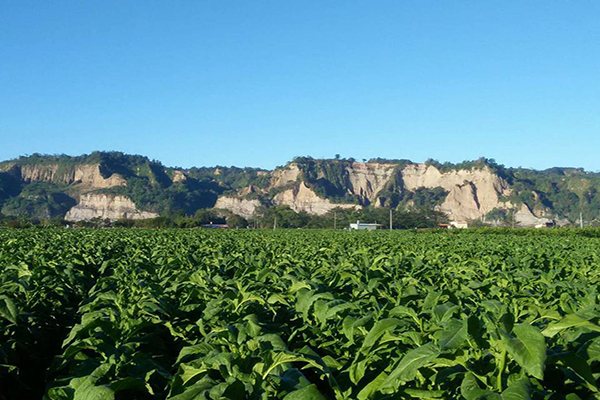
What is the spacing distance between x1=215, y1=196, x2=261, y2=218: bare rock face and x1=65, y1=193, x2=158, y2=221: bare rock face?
964 inches

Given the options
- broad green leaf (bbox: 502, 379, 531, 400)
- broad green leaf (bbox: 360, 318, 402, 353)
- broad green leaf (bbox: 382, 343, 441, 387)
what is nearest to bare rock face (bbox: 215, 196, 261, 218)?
broad green leaf (bbox: 360, 318, 402, 353)

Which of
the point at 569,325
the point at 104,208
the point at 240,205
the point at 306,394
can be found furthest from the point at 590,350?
the point at 104,208

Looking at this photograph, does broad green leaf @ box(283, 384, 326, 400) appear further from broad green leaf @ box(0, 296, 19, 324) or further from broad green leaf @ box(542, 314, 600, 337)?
broad green leaf @ box(0, 296, 19, 324)

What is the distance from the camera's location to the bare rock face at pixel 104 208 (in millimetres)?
183625

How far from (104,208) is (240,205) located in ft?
141

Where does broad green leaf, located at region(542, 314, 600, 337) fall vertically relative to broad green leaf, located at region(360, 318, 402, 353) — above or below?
above

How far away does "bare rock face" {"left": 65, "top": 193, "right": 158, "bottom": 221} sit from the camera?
602 feet

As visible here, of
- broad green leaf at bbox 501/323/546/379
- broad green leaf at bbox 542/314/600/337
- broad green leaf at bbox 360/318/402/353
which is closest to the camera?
broad green leaf at bbox 501/323/546/379

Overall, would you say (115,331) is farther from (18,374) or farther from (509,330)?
(509,330)

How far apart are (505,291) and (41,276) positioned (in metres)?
4.55

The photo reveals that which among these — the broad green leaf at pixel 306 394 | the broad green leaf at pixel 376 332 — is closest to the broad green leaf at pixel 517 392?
the broad green leaf at pixel 306 394

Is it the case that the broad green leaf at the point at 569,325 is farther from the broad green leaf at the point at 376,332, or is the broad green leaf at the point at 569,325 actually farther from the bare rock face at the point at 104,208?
the bare rock face at the point at 104,208

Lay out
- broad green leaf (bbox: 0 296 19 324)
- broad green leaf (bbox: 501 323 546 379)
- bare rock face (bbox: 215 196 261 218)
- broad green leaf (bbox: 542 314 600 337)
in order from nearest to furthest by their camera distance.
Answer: broad green leaf (bbox: 501 323 546 379) → broad green leaf (bbox: 542 314 600 337) → broad green leaf (bbox: 0 296 19 324) → bare rock face (bbox: 215 196 261 218)

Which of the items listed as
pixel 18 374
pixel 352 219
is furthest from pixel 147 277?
pixel 352 219
